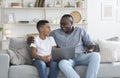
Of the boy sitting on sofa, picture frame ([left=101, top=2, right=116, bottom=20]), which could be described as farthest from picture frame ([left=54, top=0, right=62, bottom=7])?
the boy sitting on sofa

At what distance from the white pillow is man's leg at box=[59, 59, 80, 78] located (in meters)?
0.57

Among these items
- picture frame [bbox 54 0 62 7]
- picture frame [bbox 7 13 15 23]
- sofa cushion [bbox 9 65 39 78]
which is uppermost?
picture frame [bbox 54 0 62 7]

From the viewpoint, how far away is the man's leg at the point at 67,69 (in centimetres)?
352

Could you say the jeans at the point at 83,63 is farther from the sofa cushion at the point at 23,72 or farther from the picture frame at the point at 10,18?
the picture frame at the point at 10,18

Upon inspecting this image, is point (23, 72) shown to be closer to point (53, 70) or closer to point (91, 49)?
point (53, 70)

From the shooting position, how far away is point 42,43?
3939 mm

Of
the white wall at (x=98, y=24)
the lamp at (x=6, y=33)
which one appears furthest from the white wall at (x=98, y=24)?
the lamp at (x=6, y=33)

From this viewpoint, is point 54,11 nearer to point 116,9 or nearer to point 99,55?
point 116,9

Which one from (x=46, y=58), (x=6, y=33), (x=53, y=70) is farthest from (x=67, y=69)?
(x=6, y=33)

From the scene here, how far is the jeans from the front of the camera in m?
3.56

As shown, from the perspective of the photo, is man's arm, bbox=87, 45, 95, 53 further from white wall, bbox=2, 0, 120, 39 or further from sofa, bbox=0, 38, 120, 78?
white wall, bbox=2, 0, 120, 39

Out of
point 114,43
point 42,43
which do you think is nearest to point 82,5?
point 114,43

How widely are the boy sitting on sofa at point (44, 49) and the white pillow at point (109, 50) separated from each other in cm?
73

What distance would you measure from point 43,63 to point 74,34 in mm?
703
